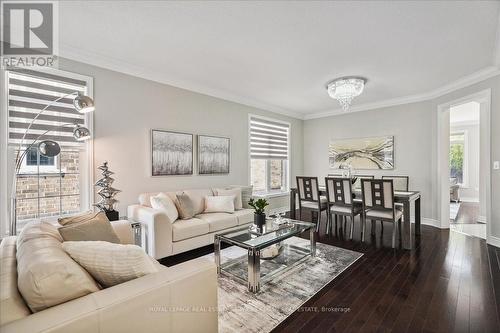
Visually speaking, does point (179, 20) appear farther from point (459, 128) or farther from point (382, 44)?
point (459, 128)

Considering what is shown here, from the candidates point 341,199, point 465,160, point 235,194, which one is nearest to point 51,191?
point 235,194

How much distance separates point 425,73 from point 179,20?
374 cm

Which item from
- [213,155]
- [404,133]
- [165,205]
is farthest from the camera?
[404,133]

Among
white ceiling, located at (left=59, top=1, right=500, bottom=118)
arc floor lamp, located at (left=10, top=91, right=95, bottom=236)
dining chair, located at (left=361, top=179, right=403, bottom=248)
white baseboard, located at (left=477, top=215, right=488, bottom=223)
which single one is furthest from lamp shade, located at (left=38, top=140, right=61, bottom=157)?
white baseboard, located at (left=477, top=215, right=488, bottom=223)

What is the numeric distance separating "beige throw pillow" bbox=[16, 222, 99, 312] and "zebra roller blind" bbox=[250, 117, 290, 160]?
4.45 m

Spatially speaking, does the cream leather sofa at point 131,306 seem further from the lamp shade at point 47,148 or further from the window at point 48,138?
the window at point 48,138

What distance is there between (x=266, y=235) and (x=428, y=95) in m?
4.49

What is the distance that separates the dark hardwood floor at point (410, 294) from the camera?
1877mm

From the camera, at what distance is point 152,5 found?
85.6 inches

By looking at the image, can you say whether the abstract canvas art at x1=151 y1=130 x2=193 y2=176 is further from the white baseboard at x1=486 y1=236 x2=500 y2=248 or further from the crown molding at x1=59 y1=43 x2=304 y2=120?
the white baseboard at x1=486 y1=236 x2=500 y2=248

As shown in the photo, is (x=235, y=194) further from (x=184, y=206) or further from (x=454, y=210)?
(x=454, y=210)

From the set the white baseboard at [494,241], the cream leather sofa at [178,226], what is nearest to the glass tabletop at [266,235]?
the cream leather sofa at [178,226]

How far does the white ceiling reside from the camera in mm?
2223

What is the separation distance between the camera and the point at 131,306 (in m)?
1.07
